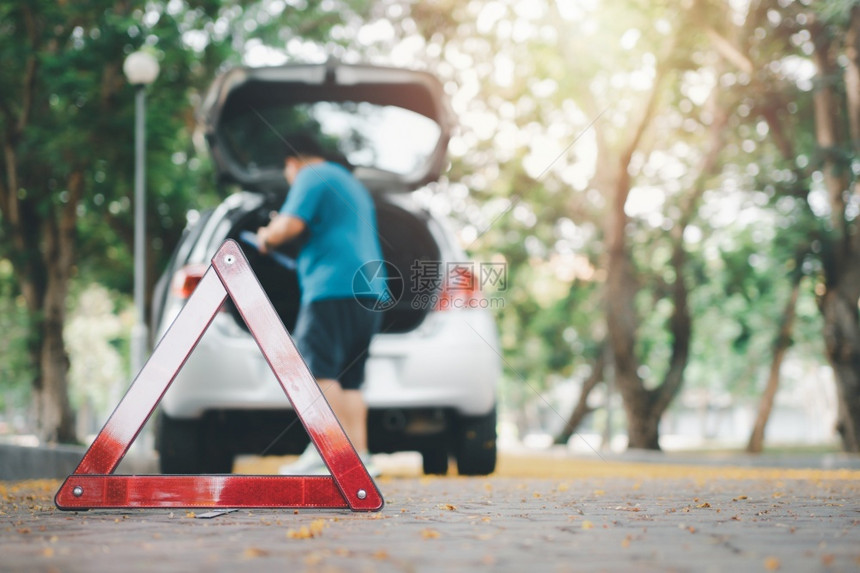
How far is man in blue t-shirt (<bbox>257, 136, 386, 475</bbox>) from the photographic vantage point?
5.80 metres

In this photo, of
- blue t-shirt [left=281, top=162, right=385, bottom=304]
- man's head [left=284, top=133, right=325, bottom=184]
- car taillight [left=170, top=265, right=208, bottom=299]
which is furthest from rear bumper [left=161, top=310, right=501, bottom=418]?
man's head [left=284, top=133, right=325, bottom=184]

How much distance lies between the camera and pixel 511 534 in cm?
353

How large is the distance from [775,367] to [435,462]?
45.8 ft

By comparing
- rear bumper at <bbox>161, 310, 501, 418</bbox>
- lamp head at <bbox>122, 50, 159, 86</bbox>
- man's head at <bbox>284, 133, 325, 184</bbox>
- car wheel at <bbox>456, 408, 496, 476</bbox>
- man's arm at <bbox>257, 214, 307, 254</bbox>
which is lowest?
car wheel at <bbox>456, 408, 496, 476</bbox>

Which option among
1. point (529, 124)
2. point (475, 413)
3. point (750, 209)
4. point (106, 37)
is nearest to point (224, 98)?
point (475, 413)

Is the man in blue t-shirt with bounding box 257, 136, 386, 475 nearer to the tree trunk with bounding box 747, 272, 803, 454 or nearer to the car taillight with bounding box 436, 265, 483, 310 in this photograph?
the car taillight with bounding box 436, 265, 483, 310

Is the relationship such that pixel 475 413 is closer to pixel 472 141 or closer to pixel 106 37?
pixel 106 37

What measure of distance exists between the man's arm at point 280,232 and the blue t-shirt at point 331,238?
0.06 meters

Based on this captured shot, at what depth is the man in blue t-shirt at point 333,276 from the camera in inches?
229

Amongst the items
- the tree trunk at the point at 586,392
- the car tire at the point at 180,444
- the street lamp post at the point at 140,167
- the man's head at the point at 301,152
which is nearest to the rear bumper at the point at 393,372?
the car tire at the point at 180,444

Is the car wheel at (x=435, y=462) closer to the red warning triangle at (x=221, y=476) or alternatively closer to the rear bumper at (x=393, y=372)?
the rear bumper at (x=393, y=372)

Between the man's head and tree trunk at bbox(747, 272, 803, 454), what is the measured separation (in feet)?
44.3

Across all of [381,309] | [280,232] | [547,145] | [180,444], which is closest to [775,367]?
[547,145]

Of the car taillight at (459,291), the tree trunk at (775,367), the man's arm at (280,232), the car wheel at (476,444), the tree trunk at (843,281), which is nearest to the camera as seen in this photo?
the man's arm at (280,232)
